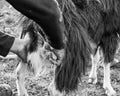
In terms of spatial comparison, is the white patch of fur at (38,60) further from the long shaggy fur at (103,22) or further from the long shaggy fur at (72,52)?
the long shaggy fur at (103,22)

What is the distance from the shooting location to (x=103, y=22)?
376 centimetres

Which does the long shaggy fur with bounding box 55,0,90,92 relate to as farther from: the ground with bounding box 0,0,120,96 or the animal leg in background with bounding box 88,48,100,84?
the animal leg in background with bounding box 88,48,100,84

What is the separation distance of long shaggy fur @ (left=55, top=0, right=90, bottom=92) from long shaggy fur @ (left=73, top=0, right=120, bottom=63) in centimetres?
15

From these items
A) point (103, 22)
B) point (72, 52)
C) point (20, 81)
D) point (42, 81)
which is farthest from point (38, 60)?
point (42, 81)

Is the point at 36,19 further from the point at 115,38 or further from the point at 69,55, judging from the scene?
the point at 115,38

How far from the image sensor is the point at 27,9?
172 centimetres

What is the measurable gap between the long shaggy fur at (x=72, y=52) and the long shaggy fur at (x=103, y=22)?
15 cm

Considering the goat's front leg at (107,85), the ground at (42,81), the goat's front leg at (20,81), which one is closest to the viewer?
the goat's front leg at (20,81)

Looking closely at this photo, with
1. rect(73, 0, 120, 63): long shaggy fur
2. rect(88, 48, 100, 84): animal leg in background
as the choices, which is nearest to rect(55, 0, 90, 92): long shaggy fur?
rect(73, 0, 120, 63): long shaggy fur

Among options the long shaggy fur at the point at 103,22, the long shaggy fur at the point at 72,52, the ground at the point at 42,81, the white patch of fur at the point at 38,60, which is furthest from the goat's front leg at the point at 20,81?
the long shaggy fur at the point at 103,22

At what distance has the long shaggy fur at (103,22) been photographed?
11.0ft

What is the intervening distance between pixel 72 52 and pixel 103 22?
2.92ft

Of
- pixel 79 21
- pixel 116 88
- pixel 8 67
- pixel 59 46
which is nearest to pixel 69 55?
pixel 79 21

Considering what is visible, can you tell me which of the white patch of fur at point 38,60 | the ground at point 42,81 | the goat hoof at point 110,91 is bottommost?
the goat hoof at point 110,91
